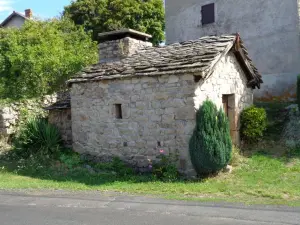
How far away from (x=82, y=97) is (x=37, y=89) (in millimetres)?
3772

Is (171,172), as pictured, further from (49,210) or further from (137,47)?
(137,47)

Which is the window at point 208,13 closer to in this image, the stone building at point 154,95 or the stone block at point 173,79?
the stone building at point 154,95

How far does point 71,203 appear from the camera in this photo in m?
7.38

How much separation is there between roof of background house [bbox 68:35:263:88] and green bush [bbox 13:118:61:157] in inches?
78.2

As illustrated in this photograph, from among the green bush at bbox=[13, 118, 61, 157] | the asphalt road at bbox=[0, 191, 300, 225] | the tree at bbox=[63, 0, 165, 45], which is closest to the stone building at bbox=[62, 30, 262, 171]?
the green bush at bbox=[13, 118, 61, 157]

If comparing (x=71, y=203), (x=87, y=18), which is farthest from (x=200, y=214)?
(x=87, y=18)

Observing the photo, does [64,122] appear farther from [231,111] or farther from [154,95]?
[231,111]

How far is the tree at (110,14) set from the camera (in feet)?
85.6

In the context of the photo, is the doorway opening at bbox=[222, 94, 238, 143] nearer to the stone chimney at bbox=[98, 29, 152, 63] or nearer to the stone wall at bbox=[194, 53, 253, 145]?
the stone wall at bbox=[194, 53, 253, 145]

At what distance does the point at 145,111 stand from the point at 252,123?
365cm

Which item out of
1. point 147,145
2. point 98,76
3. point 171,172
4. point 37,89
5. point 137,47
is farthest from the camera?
point 37,89

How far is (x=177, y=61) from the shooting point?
396 inches

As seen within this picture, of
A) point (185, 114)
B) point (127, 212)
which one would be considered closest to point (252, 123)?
point (185, 114)

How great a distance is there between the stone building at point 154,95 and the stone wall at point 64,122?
0.59 metres
